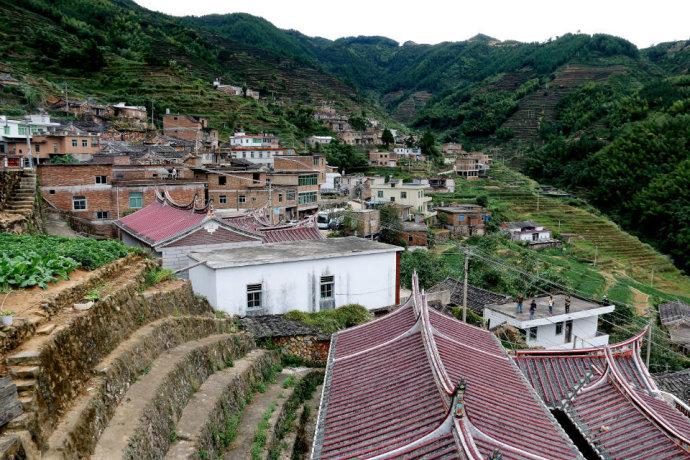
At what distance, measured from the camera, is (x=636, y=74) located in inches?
4326

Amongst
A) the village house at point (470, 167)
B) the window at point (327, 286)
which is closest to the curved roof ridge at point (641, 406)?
the window at point (327, 286)

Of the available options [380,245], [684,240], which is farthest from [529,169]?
[380,245]

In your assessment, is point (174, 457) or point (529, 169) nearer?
point (174, 457)

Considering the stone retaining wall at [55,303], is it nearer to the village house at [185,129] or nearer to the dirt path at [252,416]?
the dirt path at [252,416]

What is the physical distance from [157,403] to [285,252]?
8.31 metres

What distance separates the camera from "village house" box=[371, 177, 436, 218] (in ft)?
164

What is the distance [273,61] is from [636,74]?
2959 inches

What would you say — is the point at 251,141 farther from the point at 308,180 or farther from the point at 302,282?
the point at 302,282

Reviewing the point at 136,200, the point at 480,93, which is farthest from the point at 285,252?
the point at 480,93

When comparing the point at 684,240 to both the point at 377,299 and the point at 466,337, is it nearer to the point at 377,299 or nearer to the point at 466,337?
the point at 377,299

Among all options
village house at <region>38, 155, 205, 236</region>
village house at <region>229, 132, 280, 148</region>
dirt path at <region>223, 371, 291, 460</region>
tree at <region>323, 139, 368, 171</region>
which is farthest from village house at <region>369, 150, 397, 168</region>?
dirt path at <region>223, 371, 291, 460</region>

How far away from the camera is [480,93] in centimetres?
12575

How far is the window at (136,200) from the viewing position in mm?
24953

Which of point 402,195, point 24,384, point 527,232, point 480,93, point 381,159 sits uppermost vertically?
point 480,93
